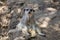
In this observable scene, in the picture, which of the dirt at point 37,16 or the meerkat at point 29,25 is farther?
the dirt at point 37,16

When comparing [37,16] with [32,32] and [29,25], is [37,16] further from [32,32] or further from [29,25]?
[32,32]

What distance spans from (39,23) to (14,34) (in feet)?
2.64

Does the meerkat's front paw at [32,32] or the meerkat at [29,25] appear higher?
the meerkat at [29,25]

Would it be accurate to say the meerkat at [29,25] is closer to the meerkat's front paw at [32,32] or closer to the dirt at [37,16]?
the meerkat's front paw at [32,32]

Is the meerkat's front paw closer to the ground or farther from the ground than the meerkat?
closer to the ground

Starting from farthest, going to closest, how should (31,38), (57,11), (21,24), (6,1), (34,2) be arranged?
(6,1), (34,2), (57,11), (21,24), (31,38)

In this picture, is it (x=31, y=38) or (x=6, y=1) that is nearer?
(x=31, y=38)

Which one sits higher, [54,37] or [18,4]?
[18,4]

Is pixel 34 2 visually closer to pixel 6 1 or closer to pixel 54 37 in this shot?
pixel 6 1

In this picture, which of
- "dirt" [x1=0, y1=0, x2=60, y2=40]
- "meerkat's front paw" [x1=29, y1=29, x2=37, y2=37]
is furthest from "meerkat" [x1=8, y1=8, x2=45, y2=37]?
"dirt" [x1=0, y1=0, x2=60, y2=40]

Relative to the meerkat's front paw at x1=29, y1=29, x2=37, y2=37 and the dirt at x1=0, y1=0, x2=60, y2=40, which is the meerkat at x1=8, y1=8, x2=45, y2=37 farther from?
the dirt at x1=0, y1=0, x2=60, y2=40

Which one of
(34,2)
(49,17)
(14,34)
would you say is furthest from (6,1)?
(14,34)

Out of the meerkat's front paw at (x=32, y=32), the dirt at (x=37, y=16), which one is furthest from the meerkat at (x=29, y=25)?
the dirt at (x=37, y=16)

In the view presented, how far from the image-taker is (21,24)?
424 centimetres
